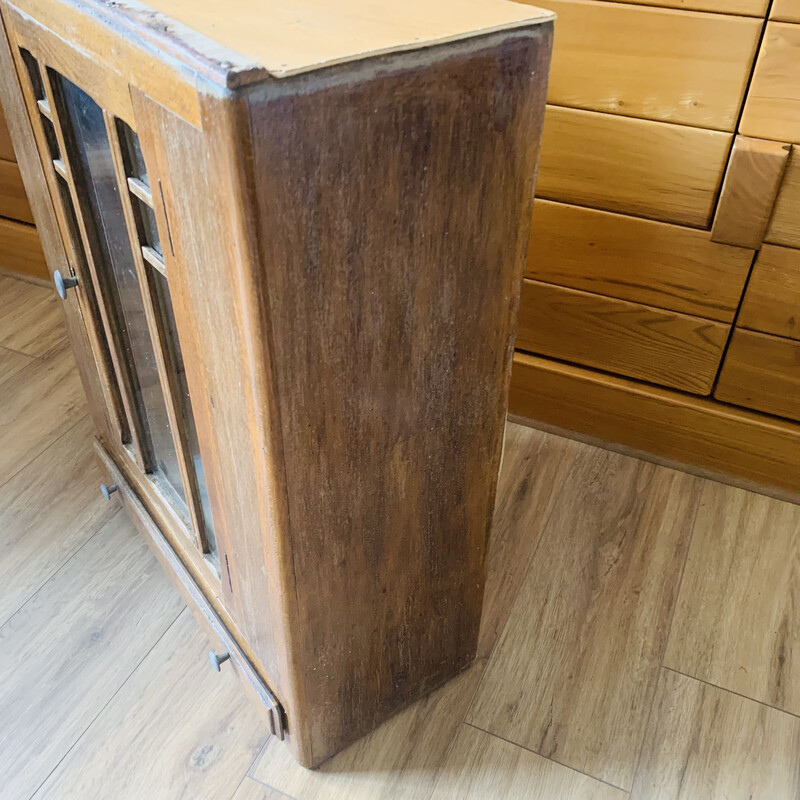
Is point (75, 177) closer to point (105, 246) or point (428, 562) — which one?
point (105, 246)

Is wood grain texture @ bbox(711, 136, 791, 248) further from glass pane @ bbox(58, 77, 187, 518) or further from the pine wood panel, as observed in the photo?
glass pane @ bbox(58, 77, 187, 518)

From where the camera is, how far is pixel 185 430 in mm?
972

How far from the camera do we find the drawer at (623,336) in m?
1.43

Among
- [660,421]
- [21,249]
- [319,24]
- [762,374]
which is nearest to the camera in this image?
[319,24]

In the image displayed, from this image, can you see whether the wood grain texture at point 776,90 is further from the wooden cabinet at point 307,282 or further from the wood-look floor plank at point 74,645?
the wood-look floor plank at point 74,645

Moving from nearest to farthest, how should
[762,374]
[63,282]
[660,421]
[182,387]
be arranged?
[182,387] < [63,282] < [762,374] < [660,421]

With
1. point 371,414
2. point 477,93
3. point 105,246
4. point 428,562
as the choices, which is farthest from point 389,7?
point 428,562

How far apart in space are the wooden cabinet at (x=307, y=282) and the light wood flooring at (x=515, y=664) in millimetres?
118

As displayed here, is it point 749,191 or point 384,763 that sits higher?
point 749,191

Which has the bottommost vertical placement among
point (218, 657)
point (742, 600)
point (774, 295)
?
point (742, 600)

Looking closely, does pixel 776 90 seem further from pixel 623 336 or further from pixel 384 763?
pixel 384 763

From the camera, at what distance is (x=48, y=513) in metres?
1.44

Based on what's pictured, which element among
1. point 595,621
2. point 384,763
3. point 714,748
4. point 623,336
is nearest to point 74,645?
point 384,763

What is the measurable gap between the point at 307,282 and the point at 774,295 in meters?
0.98
